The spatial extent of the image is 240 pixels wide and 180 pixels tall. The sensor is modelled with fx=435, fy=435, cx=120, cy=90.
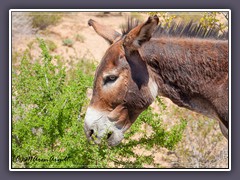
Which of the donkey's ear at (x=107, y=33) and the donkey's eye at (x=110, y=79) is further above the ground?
the donkey's ear at (x=107, y=33)

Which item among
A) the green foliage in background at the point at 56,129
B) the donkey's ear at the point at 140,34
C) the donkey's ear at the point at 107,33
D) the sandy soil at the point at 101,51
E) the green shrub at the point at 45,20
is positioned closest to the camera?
the donkey's ear at the point at 140,34

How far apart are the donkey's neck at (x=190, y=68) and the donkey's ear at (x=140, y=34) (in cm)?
17

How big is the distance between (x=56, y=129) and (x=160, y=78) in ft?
5.63

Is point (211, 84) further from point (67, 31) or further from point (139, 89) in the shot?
point (67, 31)

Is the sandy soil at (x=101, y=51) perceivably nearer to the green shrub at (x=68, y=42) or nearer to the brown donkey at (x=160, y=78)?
the green shrub at (x=68, y=42)

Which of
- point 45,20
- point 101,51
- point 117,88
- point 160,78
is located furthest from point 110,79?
point 45,20

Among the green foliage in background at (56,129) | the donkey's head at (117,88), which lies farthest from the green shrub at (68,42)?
the donkey's head at (117,88)

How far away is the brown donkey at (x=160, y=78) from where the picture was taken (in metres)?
4.12

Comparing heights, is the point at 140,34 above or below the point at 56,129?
above

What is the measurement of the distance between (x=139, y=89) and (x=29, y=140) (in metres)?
1.75

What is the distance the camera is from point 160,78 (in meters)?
4.22

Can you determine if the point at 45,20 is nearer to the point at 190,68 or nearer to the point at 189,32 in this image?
the point at 189,32

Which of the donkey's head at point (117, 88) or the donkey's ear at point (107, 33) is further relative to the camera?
the donkey's ear at point (107, 33)

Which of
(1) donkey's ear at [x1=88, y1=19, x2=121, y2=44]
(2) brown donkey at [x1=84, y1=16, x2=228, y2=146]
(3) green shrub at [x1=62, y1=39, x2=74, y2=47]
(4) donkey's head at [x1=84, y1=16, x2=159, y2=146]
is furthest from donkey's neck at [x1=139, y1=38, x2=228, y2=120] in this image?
(3) green shrub at [x1=62, y1=39, x2=74, y2=47]
